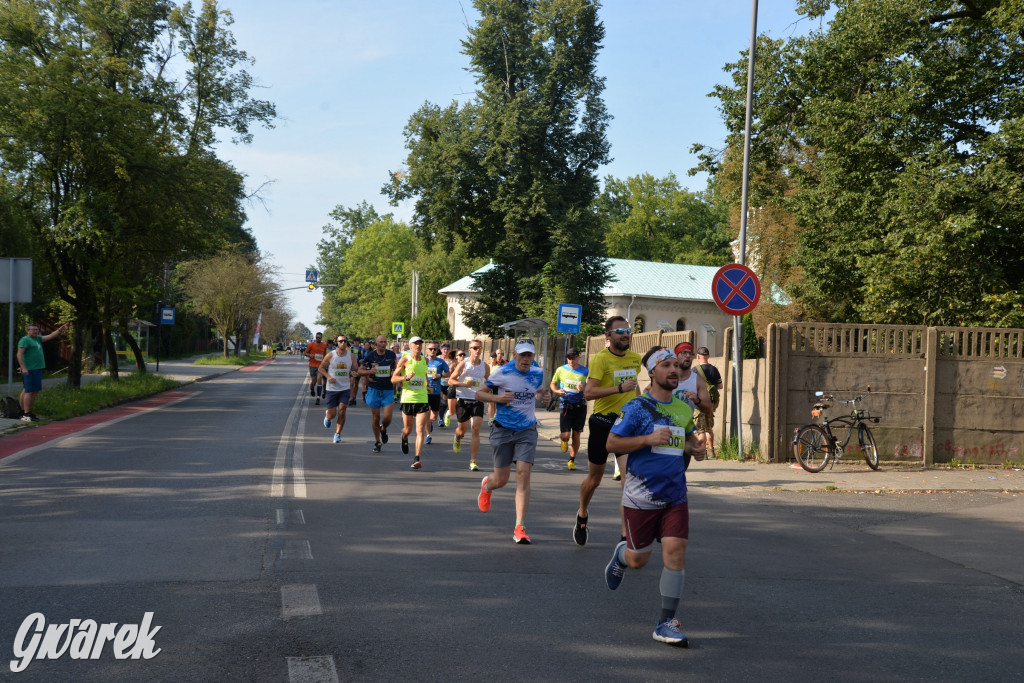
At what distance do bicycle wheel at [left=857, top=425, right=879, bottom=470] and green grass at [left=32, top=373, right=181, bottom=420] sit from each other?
15.4 meters

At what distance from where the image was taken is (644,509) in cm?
568

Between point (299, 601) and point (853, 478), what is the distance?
10.00 metres

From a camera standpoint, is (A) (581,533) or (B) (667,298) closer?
(A) (581,533)

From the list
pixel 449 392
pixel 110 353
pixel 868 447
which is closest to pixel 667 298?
pixel 110 353

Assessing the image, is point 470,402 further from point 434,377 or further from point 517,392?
point 517,392

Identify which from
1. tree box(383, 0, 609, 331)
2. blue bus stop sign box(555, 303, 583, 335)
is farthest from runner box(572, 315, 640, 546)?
tree box(383, 0, 609, 331)

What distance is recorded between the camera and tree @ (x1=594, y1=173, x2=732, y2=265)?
9094 centimetres

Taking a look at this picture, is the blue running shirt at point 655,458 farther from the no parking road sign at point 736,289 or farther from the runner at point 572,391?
the no parking road sign at point 736,289

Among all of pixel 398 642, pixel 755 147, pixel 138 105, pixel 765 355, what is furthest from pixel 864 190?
pixel 398 642

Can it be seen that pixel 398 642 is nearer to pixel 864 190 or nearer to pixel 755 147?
pixel 864 190

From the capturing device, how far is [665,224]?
91.8m

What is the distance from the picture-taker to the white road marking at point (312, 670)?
4.50 metres

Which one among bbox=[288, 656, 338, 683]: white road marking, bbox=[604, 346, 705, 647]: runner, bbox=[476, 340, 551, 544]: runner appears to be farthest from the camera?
bbox=[476, 340, 551, 544]: runner

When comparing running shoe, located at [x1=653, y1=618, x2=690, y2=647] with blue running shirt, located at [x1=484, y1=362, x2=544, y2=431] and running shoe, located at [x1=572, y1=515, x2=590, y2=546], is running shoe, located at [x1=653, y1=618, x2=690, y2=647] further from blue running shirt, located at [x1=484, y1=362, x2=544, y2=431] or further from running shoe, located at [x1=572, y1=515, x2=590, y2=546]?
blue running shirt, located at [x1=484, y1=362, x2=544, y2=431]
